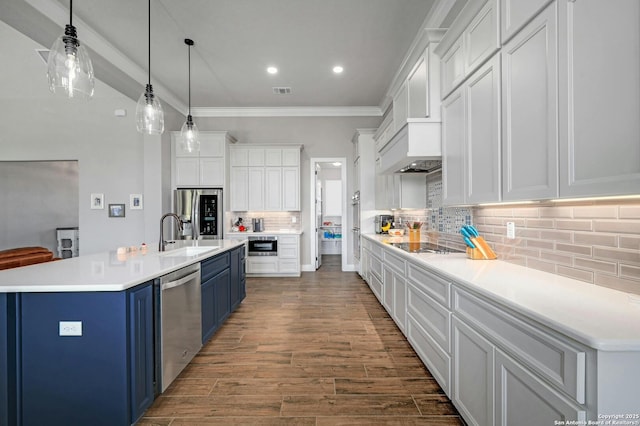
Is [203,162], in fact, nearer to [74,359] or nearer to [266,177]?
[266,177]

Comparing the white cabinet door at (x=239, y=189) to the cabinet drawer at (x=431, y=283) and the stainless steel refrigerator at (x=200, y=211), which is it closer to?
the stainless steel refrigerator at (x=200, y=211)

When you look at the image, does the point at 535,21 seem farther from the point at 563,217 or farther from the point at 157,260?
the point at 157,260

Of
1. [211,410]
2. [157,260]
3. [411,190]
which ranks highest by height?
[411,190]

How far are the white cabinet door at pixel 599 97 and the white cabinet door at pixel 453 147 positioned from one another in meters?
0.95

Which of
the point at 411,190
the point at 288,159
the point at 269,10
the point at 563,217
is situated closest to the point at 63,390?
the point at 563,217

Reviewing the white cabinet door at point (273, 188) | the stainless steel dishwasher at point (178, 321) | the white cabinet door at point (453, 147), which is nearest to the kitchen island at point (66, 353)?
the stainless steel dishwasher at point (178, 321)

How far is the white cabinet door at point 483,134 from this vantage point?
1.82 meters

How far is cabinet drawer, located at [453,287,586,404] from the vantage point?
3.07ft

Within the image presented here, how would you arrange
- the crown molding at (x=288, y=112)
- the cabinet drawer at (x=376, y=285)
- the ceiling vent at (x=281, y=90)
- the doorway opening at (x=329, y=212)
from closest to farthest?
1. the cabinet drawer at (x=376, y=285)
2. the ceiling vent at (x=281, y=90)
3. the crown molding at (x=288, y=112)
4. the doorway opening at (x=329, y=212)

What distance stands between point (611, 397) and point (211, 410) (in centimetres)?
203

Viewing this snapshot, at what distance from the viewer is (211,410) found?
1935 millimetres

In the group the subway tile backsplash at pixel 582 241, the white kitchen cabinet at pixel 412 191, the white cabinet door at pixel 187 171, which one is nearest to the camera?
the subway tile backsplash at pixel 582 241

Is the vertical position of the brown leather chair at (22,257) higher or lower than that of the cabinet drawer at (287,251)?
higher

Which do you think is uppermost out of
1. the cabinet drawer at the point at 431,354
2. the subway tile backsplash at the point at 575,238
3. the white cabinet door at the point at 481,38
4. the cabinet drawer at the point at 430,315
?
the white cabinet door at the point at 481,38
